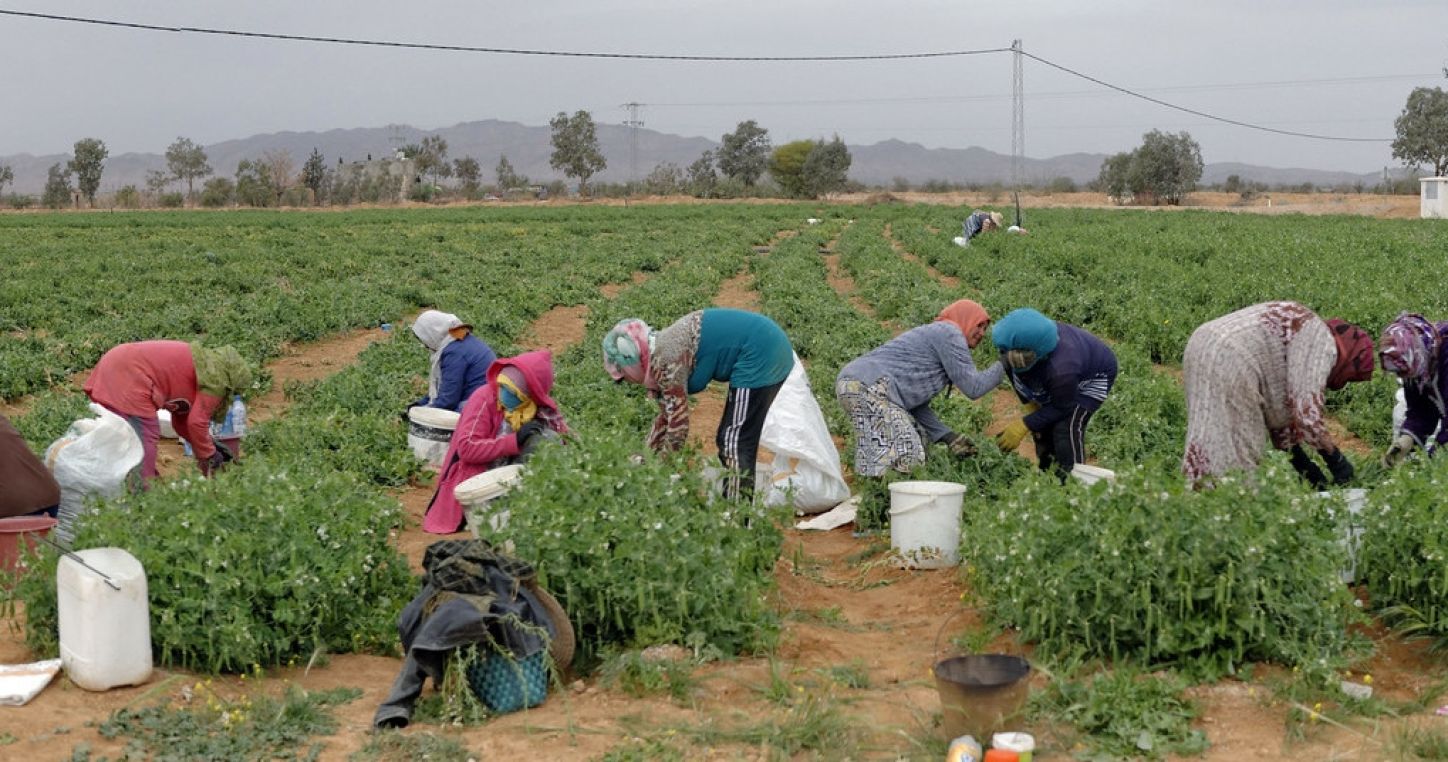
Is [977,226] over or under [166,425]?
over

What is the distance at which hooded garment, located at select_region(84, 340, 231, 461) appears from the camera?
24.8 ft

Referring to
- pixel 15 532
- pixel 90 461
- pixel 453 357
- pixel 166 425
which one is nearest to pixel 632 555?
pixel 15 532

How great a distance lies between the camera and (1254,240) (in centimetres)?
2398

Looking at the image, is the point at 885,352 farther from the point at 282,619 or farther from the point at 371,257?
the point at 371,257

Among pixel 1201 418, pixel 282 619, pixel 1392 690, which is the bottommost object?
pixel 1392 690

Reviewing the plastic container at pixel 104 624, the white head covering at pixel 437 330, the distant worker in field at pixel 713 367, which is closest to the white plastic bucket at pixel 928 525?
the distant worker in field at pixel 713 367

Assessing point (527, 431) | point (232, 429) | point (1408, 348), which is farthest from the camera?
point (232, 429)

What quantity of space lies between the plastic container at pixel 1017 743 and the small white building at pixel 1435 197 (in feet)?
148

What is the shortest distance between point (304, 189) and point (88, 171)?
18252mm

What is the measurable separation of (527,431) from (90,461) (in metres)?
2.24

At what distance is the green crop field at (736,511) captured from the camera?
15.1 feet

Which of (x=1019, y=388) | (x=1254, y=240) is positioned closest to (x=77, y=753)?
(x=1019, y=388)

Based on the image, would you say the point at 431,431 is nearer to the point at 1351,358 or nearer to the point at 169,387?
the point at 169,387

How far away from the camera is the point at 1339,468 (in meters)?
6.23
